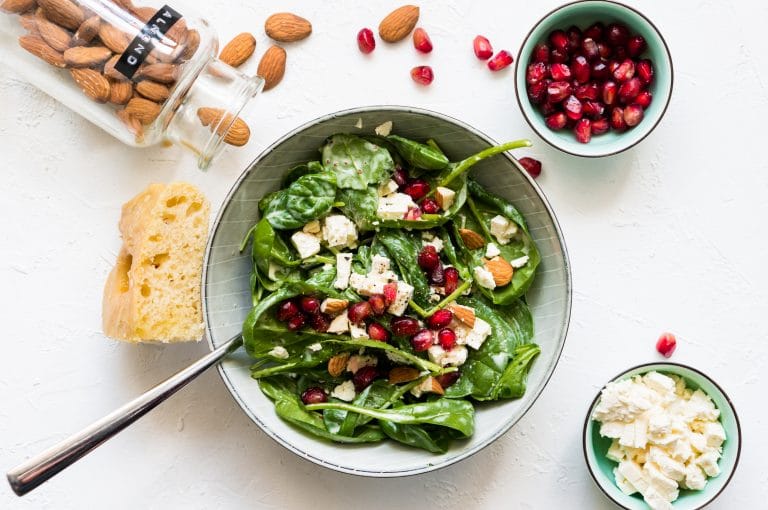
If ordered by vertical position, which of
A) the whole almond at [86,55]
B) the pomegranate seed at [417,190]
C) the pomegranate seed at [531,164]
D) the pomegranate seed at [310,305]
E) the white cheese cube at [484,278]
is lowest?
the pomegranate seed at [310,305]

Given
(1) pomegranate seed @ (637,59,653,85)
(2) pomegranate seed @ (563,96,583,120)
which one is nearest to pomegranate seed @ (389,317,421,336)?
(2) pomegranate seed @ (563,96,583,120)

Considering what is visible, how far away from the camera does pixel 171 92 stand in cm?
196

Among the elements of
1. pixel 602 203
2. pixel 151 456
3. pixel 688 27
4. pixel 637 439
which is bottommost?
pixel 151 456

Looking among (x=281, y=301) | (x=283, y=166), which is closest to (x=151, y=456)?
(x=281, y=301)

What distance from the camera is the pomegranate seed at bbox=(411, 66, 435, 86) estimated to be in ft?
6.88

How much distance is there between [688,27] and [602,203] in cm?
59

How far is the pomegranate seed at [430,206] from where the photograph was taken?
6.43 feet

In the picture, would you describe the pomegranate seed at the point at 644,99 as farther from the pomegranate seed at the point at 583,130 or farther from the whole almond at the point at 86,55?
the whole almond at the point at 86,55

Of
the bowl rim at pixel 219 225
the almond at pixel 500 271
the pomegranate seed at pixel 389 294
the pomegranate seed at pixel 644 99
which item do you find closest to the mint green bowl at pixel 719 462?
the bowl rim at pixel 219 225

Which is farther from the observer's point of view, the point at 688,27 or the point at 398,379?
the point at 688,27

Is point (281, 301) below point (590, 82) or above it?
below

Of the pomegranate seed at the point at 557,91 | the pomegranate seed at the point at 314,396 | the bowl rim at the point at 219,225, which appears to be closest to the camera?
the bowl rim at the point at 219,225

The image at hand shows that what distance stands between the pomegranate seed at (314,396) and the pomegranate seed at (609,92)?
1.15 meters

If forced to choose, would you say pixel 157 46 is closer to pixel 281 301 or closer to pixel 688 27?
pixel 281 301
